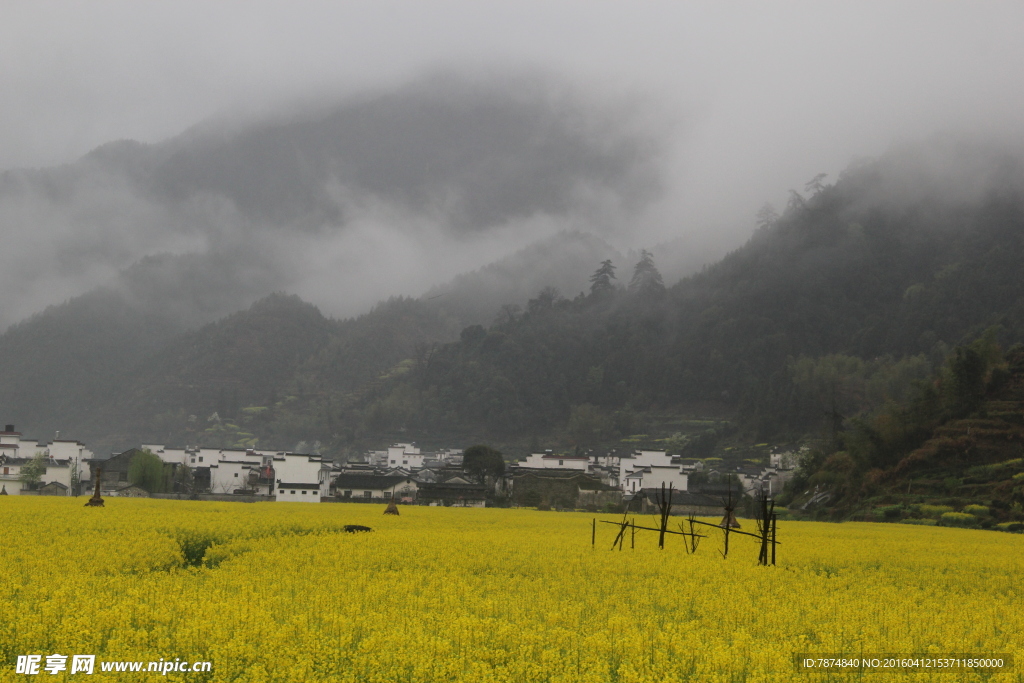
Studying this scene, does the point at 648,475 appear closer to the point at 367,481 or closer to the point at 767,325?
the point at 367,481

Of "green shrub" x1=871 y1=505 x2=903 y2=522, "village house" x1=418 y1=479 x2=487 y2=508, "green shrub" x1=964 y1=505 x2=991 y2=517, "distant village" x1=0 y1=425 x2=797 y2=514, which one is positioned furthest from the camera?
"village house" x1=418 y1=479 x2=487 y2=508

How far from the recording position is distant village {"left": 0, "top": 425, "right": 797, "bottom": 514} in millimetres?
72188

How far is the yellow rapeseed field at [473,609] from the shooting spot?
10.1 metres

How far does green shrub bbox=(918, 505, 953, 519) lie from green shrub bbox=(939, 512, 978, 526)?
4.32ft

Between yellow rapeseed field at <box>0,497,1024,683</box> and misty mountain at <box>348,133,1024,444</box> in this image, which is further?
misty mountain at <box>348,133,1024,444</box>

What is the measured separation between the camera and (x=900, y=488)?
2347 inches

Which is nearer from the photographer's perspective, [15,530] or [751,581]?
[751,581]

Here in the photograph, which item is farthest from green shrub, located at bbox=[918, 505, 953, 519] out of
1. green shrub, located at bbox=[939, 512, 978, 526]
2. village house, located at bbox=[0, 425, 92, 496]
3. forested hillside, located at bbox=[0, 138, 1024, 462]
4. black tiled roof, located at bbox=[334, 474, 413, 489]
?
forested hillside, located at bbox=[0, 138, 1024, 462]

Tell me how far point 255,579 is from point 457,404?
16097 centimetres

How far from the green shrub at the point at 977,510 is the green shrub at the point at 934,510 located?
141 cm

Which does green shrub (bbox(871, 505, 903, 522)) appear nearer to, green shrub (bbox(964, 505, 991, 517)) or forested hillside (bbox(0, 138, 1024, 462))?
green shrub (bbox(964, 505, 991, 517))

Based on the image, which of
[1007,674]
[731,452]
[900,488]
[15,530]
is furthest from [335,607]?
[731,452]

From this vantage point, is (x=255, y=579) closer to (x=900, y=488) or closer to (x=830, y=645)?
(x=830, y=645)

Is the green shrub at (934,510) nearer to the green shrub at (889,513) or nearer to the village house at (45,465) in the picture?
the green shrub at (889,513)
